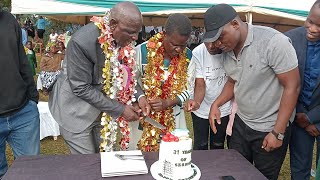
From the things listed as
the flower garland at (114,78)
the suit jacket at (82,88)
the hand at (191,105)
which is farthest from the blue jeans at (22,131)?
the hand at (191,105)

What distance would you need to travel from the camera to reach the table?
5.41 feet

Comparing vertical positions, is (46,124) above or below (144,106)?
below

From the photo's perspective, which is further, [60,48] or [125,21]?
[60,48]

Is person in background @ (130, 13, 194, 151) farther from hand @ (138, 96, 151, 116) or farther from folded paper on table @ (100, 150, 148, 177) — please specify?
folded paper on table @ (100, 150, 148, 177)

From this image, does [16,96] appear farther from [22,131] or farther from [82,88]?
[82,88]

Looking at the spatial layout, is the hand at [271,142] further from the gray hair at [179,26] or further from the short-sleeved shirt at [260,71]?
the gray hair at [179,26]

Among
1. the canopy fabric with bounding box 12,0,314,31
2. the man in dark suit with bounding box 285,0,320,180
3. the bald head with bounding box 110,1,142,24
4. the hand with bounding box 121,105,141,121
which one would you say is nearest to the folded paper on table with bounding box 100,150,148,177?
the hand with bounding box 121,105,141,121

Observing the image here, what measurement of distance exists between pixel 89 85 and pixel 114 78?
9.4 inches

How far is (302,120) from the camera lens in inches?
94.9

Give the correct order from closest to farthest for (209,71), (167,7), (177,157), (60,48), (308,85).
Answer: (177,157) < (308,85) < (209,71) < (167,7) < (60,48)

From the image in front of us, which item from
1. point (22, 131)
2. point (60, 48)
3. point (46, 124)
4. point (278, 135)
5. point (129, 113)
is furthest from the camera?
point (60, 48)

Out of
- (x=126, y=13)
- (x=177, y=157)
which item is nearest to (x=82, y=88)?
(x=126, y=13)

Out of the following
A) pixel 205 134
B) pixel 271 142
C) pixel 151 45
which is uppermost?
pixel 151 45

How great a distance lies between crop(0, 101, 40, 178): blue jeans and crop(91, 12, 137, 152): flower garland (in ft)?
1.93
